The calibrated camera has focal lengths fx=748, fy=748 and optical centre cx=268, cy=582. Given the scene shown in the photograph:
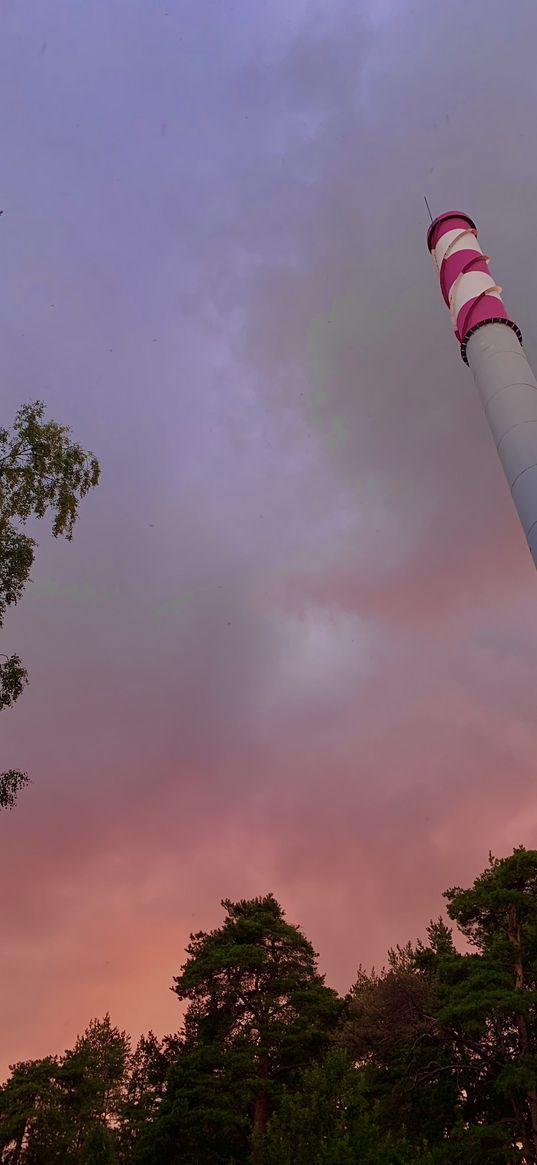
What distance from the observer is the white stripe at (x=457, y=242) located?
1449 inches

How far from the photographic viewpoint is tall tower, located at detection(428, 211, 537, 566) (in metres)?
26.4

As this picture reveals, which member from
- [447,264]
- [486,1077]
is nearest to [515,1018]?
[486,1077]

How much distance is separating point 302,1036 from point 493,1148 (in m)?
14.6

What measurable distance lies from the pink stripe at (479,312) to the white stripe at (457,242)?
4.93 meters

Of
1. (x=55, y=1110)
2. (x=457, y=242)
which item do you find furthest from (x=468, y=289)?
(x=55, y=1110)

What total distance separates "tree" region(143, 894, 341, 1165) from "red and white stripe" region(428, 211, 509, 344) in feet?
131

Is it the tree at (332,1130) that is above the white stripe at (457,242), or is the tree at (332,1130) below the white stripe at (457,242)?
below

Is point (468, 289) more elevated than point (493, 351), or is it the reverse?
point (468, 289)

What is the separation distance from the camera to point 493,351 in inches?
1216

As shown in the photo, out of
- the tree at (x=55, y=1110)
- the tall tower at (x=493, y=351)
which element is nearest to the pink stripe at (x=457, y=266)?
the tall tower at (x=493, y=351)

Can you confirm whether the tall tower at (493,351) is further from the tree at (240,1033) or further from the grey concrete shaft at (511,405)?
the tree at (240,1033)

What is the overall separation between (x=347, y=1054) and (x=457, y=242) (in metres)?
40.1

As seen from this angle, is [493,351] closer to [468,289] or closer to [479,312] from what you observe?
[479,312]

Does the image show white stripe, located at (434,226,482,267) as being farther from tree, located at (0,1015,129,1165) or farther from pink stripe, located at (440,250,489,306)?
tree, located at (0,1015,129,1165)
